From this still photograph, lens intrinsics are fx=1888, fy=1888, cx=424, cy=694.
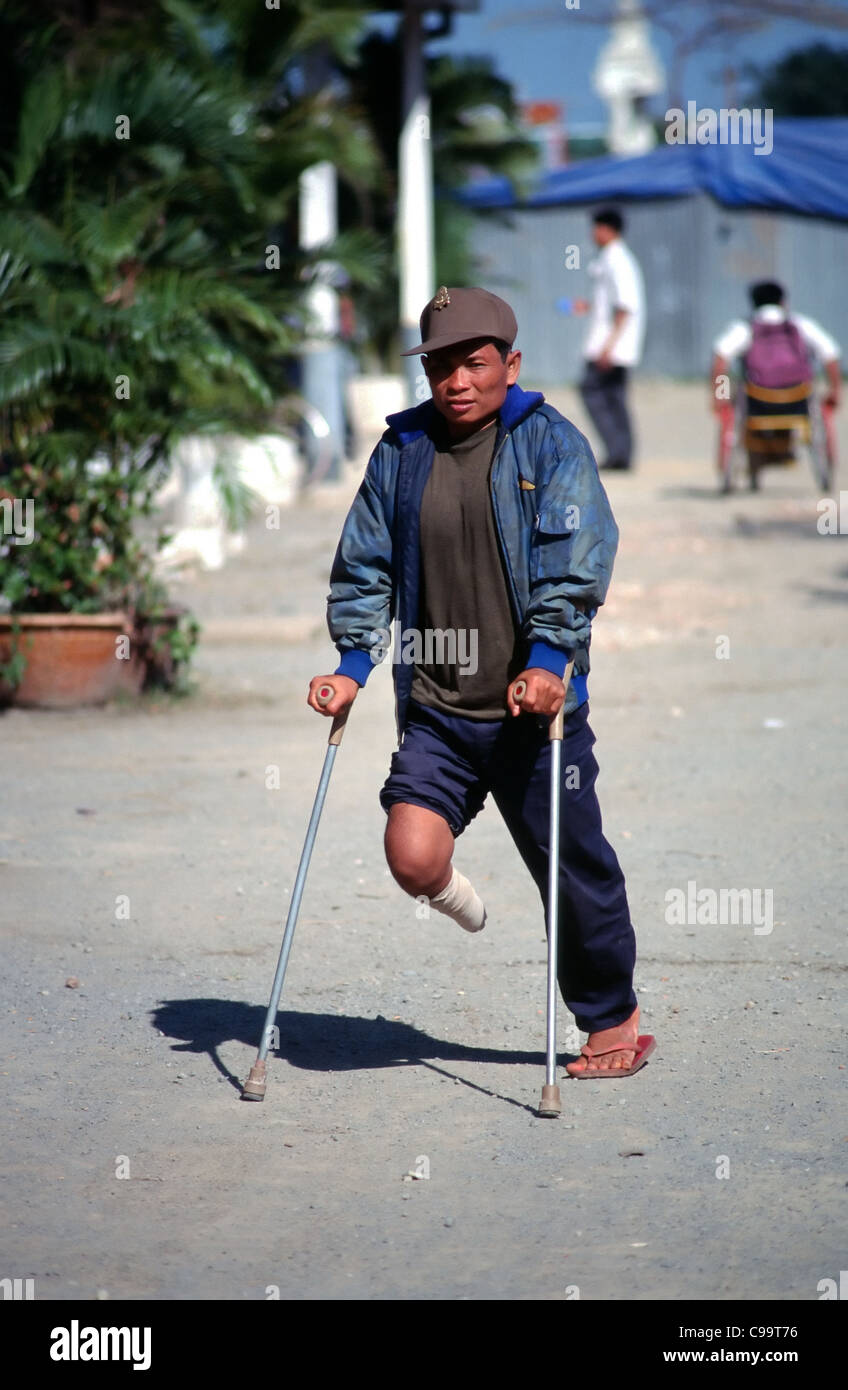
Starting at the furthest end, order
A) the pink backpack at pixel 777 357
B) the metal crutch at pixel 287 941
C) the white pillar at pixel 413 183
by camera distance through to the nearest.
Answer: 1. the white pillar at pixel 413 183
2. the pink backpack at pixel 777 357
3. the metal crutch at pixel 287 941

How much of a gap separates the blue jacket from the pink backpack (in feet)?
37.6

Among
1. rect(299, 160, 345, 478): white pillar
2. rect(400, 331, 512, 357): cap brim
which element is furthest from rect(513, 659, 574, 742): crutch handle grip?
rect(299, 160, 345, 478): white pillar

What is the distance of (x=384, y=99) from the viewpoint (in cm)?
1998

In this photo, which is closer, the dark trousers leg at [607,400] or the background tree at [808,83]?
the dark trousers leg at [607,400]

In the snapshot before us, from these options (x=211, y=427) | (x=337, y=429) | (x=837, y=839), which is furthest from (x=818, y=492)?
(x=837, y=839)

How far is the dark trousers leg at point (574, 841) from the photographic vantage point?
4348 mm

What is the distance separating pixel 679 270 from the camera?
1287 inches

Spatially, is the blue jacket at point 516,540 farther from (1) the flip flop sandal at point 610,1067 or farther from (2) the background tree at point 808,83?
(2) the background tree at point 808,83

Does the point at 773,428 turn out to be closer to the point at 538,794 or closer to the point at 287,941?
the point at 538,794

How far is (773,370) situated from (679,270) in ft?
59.0

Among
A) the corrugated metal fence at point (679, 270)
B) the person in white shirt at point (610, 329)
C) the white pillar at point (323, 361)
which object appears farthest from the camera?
the corrugated metal fence at point (679, 270)

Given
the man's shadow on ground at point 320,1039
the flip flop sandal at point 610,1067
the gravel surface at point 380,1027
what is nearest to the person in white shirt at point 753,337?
the gravel surface at point 380,1027

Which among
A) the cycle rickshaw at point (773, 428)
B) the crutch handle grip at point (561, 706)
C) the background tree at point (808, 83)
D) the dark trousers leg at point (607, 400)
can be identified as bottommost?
the crutch handle grip at point (561, 706)

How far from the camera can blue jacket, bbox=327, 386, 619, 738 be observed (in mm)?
4125
